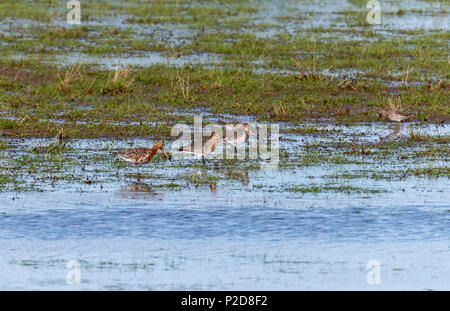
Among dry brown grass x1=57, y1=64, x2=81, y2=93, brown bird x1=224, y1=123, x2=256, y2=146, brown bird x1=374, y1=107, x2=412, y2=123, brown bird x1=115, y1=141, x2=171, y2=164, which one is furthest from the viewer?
dry brown grass x1=57, y1=64, x2=81, y2=93

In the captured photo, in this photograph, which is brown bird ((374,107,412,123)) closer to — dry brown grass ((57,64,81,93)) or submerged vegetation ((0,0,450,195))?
submerged vegetation ((0,0,450,195))

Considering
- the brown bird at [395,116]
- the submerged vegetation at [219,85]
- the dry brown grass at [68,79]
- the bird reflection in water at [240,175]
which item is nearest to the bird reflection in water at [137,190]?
the submerged vegetation at [219,85]

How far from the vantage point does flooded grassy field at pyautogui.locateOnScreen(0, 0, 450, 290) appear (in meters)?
9.33

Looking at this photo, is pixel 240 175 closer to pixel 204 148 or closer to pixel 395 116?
pixel 204 148

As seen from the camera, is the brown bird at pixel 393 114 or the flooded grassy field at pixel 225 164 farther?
the brown bird at pixel 393 114

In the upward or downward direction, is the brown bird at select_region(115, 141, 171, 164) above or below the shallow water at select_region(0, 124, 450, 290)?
above

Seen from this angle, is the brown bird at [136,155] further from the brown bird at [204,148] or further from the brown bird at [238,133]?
the brown bird at [238,133]

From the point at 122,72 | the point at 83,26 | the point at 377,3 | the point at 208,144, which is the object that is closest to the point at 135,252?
the point at 208,144

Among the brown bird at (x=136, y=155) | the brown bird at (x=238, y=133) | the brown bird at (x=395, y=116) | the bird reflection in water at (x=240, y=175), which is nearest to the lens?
the bird reflection in water at (x=240, y=175)

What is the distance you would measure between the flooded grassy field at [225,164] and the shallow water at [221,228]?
0.10ft

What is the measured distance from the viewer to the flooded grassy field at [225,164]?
9330mm

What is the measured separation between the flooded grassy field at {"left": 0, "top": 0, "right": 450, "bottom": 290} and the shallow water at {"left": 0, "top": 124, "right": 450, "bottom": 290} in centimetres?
3

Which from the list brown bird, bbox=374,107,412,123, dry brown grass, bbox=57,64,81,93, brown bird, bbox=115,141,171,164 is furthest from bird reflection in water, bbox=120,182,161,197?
dry brown grass, bbox=57,64,81,93

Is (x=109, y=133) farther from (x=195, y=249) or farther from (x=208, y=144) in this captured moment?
(x=195, y=249)
